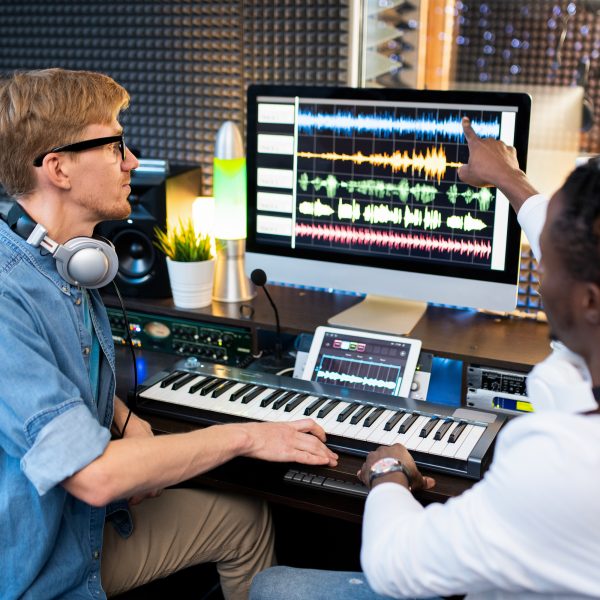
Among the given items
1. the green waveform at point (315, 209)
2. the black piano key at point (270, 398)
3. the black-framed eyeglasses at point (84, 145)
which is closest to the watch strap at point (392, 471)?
the black piano key at point (270, 398)

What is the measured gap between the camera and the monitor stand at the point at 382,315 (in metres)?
1.98

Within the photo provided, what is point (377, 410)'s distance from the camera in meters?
1.69

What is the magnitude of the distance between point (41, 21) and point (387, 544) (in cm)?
238

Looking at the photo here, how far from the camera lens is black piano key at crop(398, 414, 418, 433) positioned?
1596mm

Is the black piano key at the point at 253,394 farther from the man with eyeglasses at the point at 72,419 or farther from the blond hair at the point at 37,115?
the blond hair at the point at 37,115

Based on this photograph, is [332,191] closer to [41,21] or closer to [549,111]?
[41,21]

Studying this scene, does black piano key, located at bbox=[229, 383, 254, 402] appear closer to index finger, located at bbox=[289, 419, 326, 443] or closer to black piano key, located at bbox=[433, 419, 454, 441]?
index finger, located at bbox=[289, 419, 326, 443]

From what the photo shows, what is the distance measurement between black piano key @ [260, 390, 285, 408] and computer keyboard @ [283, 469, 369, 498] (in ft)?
0.71

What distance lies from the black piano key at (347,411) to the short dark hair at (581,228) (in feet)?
2.51

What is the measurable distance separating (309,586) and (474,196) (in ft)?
A: 3.03

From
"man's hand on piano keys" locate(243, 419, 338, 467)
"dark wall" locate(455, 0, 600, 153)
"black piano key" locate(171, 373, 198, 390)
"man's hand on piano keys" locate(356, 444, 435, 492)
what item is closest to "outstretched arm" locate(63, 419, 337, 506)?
"man's hand on piano keys" locate(243, 419, 338, 467)

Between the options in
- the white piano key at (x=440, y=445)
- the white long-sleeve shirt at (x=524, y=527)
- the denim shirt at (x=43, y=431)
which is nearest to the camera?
the white long-sleeve shirt at (x=524, y=527)

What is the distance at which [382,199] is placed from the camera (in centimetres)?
199

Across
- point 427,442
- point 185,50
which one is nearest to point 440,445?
point 427,442
